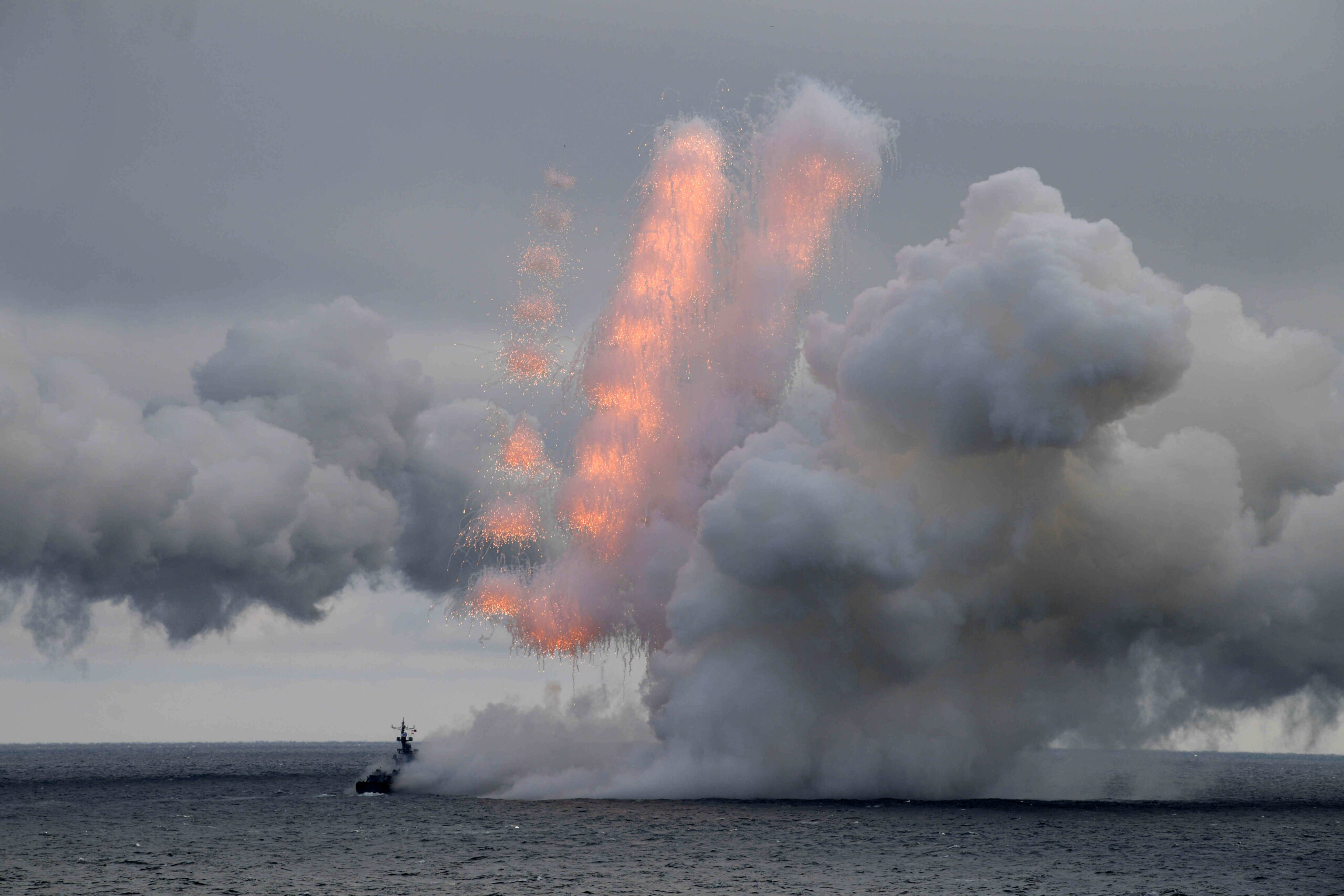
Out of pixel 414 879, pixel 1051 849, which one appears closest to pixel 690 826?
pixel 1051 849

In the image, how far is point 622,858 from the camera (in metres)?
95.6

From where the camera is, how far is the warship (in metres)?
164

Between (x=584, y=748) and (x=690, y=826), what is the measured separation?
135 feet

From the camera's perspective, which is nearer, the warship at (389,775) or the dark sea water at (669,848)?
the dark sea water at (669,848)

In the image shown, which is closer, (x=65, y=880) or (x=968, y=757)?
(x=65, y=880)

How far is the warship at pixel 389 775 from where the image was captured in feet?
539

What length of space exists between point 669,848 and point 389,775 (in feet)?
245

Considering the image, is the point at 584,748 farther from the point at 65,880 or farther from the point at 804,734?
the point at 65,880

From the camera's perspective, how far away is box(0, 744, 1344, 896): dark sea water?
82750 millimetres

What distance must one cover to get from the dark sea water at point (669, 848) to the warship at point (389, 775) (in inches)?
94.6

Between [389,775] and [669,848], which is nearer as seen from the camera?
[669,848]

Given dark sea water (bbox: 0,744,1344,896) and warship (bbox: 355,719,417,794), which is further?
warship (bbox: 355,719,417,794)

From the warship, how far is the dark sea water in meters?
2.40

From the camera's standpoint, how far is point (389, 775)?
166 metres
